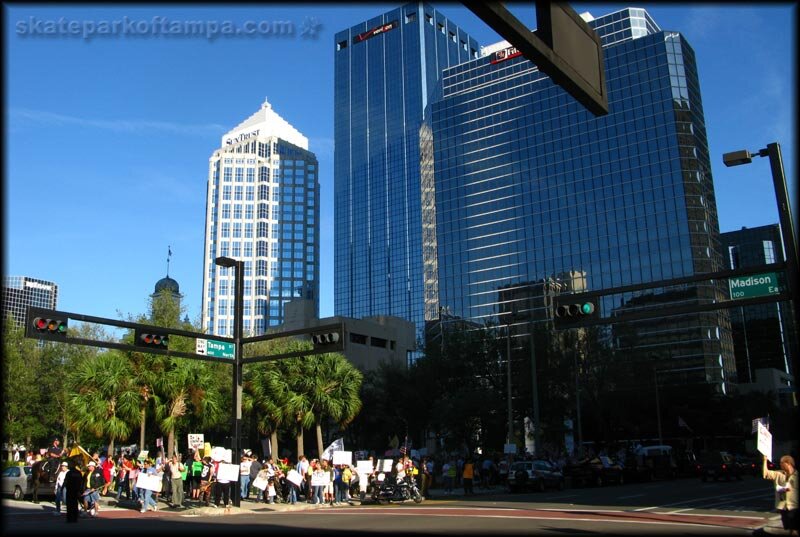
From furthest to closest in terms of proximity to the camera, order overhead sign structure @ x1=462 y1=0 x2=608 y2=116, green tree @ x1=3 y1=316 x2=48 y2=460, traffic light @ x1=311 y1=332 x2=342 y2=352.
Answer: green tree @ x1=3 y1=316 x2=48 y2=460 → traffic light @ x1=311 y1=332 x2=342 y2=352 → overhead sign structure @ x1=462 y1=0 x2=608 y2=116

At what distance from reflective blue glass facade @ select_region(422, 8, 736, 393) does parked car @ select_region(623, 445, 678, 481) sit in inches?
2325

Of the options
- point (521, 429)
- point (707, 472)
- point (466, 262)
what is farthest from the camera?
point (466, 262)

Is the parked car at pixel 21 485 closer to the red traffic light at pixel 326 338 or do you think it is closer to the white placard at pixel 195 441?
the white placard at pixel 195 441

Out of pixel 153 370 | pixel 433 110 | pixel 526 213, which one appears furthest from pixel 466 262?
pixel 153 370

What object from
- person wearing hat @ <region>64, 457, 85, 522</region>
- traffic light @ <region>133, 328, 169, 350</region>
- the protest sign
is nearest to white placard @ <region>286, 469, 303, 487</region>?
the protest sign

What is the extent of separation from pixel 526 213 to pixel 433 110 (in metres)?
31.4

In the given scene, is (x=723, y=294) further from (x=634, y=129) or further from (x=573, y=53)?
(x=573, y=53)

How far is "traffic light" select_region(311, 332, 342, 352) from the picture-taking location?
77.4 ft

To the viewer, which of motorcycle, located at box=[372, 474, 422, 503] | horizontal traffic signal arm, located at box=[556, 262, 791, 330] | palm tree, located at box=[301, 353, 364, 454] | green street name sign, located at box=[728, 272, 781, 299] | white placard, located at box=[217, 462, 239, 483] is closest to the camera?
horizontal traffic signal arm, located at box=[556, 262, 791, 330]

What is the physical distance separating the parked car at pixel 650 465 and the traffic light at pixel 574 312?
25263 millimetres

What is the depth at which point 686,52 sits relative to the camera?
12031 centimetres

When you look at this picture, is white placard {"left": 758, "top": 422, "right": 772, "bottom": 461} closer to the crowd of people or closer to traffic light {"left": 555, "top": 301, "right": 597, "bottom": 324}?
traffic light {"left": 555, "top": 301, "right": 597, "bottom": 324}

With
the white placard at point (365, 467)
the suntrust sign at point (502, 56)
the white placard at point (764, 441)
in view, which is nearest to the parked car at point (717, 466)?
the white placard at point (365, 467)

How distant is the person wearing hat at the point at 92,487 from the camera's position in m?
22.1
